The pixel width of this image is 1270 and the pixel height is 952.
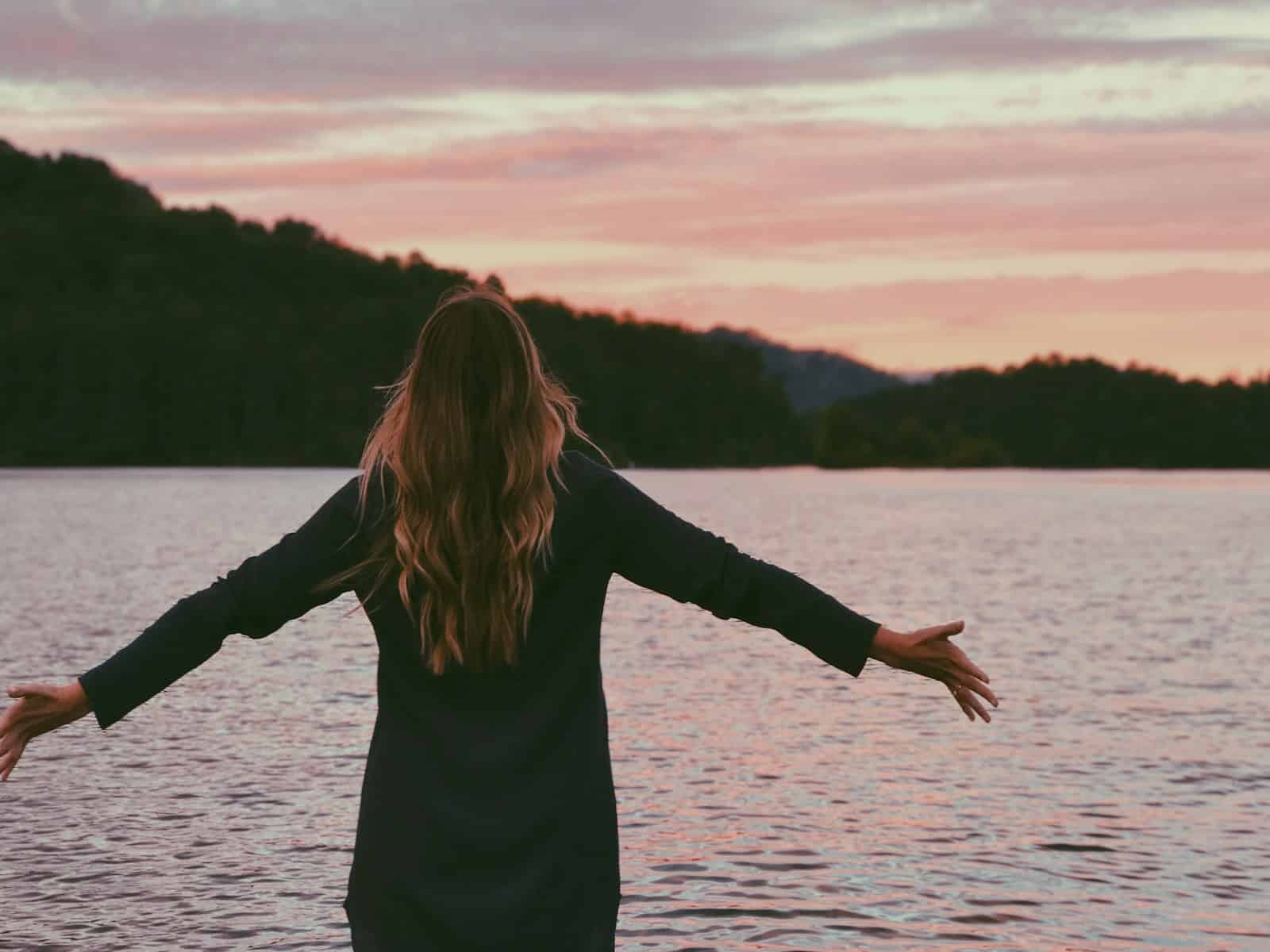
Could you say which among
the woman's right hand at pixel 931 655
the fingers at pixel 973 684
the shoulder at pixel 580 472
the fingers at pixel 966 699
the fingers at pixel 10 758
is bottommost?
the fingers at pixel 10 758

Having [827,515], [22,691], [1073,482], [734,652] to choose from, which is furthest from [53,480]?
[22,691]

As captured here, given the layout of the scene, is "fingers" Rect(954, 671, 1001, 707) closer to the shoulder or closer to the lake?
the shoulder

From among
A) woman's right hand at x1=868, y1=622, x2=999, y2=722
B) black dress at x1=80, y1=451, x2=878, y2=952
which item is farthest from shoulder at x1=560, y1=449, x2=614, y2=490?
woman's right hand at x1=868, y1=622, x2=999, y2=722

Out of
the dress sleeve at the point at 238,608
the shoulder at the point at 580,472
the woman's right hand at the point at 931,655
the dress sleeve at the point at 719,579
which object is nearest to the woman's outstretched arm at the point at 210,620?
the dress sleeve at the point at 238,608

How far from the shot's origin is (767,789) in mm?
14641

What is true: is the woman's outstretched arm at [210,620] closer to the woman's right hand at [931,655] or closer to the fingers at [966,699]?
the woman's right hand at [931,655]

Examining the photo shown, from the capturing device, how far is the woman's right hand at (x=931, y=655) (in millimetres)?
3639

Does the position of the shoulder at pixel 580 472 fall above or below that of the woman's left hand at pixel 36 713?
above

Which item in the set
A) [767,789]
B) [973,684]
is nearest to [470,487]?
[973,684]

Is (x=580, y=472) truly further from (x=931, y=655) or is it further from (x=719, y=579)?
(x=931, y=655)

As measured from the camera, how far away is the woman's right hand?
364 cm

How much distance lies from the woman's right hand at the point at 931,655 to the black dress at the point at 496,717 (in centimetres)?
20

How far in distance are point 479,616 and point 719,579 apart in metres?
0.50

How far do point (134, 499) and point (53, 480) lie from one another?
145 feet
